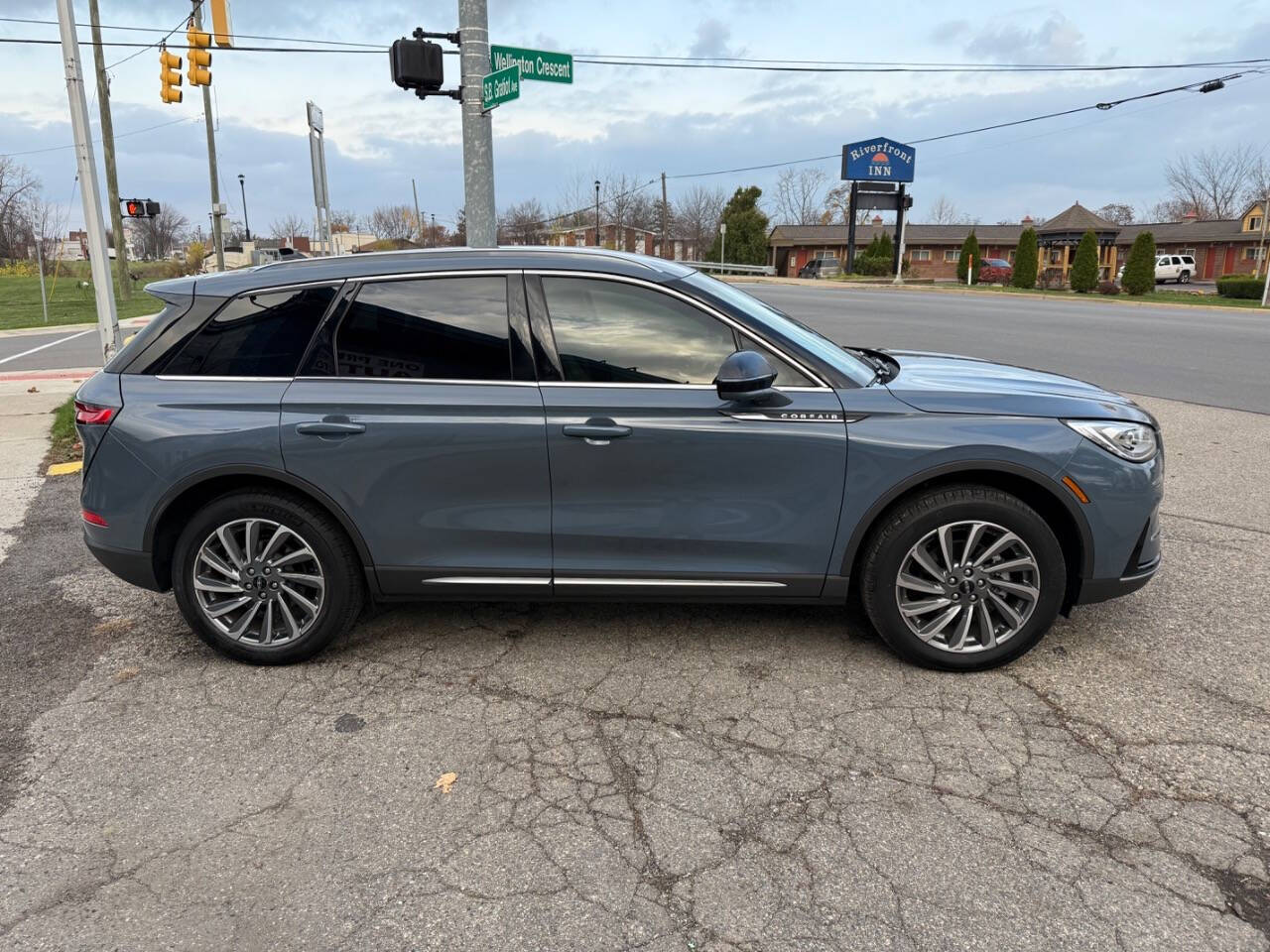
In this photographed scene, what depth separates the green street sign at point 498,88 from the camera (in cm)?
796

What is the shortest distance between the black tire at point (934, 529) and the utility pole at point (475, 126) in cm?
526

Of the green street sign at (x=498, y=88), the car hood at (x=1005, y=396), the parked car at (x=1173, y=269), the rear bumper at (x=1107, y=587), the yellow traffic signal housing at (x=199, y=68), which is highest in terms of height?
the yellow traffic signal housing at (x=199, y=68)

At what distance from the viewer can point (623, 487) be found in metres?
3.70

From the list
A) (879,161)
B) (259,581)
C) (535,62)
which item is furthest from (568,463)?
(879,161)

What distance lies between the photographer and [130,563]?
3928mm

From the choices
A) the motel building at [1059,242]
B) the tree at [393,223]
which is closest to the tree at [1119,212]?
the motel building at [1059,242]

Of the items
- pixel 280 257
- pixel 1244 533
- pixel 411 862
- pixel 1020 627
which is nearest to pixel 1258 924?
pixel 1020 627

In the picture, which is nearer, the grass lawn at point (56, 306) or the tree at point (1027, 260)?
the grass lawn at point (56, 306)

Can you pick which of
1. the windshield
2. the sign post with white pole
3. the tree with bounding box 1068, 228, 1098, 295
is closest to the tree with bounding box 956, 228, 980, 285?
the tree with bounding box 1068, 228, 1098, 295

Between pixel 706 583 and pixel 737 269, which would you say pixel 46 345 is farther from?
pixel 737 269

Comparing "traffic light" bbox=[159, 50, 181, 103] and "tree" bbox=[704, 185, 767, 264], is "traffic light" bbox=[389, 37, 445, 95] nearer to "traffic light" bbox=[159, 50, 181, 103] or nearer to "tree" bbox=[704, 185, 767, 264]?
"traffic light" bbox=[159, 50, 181, 103]

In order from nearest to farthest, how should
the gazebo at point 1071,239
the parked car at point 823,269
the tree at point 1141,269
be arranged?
the tree at point 1141,269 → the parked car at point 823,269 → the gazebo at point 1071,239

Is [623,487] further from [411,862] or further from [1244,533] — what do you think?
[1244,533]

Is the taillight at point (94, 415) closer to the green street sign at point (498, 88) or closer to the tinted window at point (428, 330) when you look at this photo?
the tinted window at point (428, 330)
